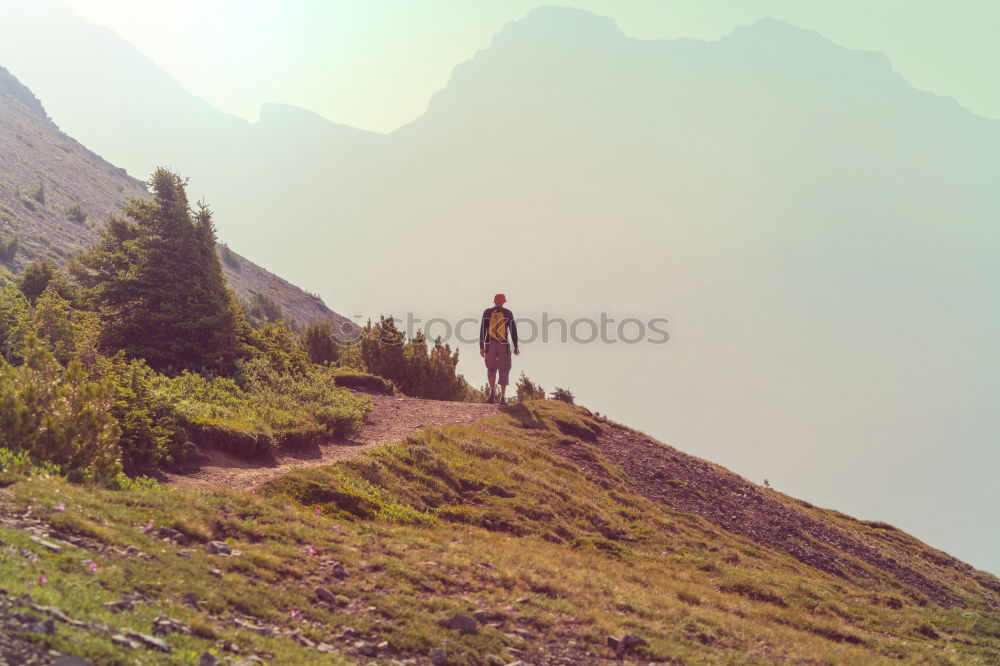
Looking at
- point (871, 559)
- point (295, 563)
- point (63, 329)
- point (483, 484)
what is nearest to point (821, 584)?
point (871, 559)

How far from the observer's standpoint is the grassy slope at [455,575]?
5727 mm

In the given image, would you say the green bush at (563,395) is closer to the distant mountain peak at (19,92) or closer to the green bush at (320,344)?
the green bush at (320,344)

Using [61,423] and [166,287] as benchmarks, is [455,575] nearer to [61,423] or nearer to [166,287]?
[61,423]

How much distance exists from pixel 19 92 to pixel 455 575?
405ft

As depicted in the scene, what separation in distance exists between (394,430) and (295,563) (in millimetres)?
9860

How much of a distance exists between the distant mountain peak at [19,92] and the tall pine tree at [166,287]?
96188 mm

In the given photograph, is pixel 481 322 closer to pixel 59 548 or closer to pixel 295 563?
pixel 295 563

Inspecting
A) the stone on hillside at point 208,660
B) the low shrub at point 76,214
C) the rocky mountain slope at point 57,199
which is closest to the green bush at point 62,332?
the rocky mountain slope at point 57,199

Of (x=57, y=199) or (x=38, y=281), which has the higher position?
(x=57, y=199)

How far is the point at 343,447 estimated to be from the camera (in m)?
14.9

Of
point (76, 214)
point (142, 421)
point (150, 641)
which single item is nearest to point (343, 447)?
point (142, 421)

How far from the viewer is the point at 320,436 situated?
15.0 m

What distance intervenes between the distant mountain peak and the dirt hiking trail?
103 metres

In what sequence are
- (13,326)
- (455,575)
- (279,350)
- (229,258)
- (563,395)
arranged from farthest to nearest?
(229,258)
(563,395)
(279,350)
(13,326)
(455,575)
